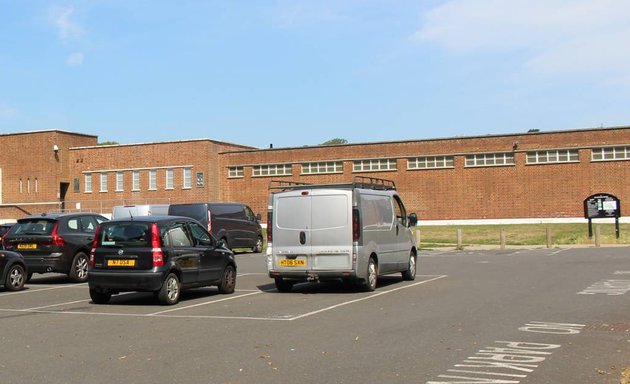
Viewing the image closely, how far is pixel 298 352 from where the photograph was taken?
8.27 metres

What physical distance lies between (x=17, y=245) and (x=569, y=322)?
13.7 m

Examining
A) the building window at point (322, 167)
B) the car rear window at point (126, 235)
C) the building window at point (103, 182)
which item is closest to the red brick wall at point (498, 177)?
the building window at point (322, 167)

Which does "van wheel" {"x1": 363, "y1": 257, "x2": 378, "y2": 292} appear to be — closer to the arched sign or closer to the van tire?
the van tire

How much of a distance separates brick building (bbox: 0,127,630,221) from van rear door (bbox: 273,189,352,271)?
38.7m

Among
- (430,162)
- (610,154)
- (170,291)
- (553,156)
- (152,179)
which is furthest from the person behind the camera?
(152,179)

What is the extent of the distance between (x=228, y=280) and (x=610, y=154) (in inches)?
1601

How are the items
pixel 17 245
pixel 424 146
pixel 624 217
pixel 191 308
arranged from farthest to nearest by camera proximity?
pixel 424 146 → pixel 624 217 → pixel 17 245 → pixel 191 308

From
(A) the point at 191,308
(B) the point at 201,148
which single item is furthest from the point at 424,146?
(A) the point at 191,308

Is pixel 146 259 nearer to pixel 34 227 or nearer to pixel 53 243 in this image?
pixel 53 243

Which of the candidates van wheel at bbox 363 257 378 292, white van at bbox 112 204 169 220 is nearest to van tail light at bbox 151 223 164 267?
van wheel at bbox 363 257 378 292

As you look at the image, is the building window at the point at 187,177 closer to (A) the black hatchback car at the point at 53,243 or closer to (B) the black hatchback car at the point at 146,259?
(A) the black hatchback car at the point at 53,243

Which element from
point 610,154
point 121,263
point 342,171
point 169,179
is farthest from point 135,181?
point 121,263

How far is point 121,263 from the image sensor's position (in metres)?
13.1

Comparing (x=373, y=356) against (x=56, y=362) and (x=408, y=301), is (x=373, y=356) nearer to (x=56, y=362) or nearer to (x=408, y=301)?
(x=56, y=362)
